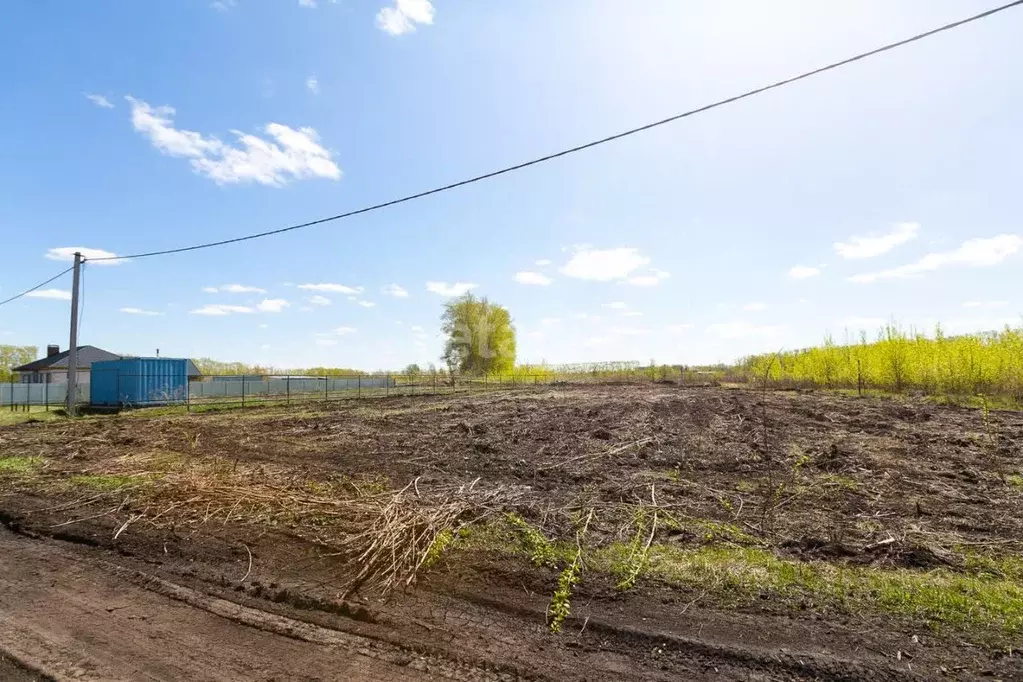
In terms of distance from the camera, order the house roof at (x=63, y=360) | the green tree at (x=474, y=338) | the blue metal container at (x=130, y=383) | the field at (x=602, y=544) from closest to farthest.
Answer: the field at (x=602, y=544) < the blue metal container at (x=130, y=383) < the house roof at (x=63, y=360) < the green tree at (x=474, y=338)

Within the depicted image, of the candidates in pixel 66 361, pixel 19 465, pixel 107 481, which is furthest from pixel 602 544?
pixel 66 361

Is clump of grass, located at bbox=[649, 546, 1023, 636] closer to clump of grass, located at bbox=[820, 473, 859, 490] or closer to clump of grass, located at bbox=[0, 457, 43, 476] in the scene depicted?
clump of grass, located at bbox=[820, 473, 859, 490]

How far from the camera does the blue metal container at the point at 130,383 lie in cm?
2431

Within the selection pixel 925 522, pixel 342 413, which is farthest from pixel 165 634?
pixel 342 413

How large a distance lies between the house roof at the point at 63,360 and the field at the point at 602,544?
1582 inches

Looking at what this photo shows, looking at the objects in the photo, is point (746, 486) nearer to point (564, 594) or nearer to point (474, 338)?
point (564, 594)

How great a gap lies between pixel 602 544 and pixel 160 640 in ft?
10.4

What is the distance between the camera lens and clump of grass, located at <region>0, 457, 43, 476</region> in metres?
8.22

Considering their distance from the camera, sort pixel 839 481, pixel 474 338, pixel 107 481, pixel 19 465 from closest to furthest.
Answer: pixel 839 481 → pixel 107 481 → pixel 19 465 → pixel 474 338

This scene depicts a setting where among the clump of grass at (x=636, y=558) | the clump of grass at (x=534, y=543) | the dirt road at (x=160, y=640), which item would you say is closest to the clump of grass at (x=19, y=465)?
the dirt road at (x=160, y=640)

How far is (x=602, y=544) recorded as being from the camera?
15.1 feet

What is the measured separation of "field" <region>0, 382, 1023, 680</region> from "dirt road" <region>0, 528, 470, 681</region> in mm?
177

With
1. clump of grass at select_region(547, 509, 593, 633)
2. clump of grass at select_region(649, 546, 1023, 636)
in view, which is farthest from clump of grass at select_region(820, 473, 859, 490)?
clump of grass at select_region(547, 509, 593, 633)

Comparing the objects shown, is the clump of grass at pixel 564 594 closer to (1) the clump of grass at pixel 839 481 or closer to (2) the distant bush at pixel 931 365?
(1) the clump of grass at pixel 839 481
